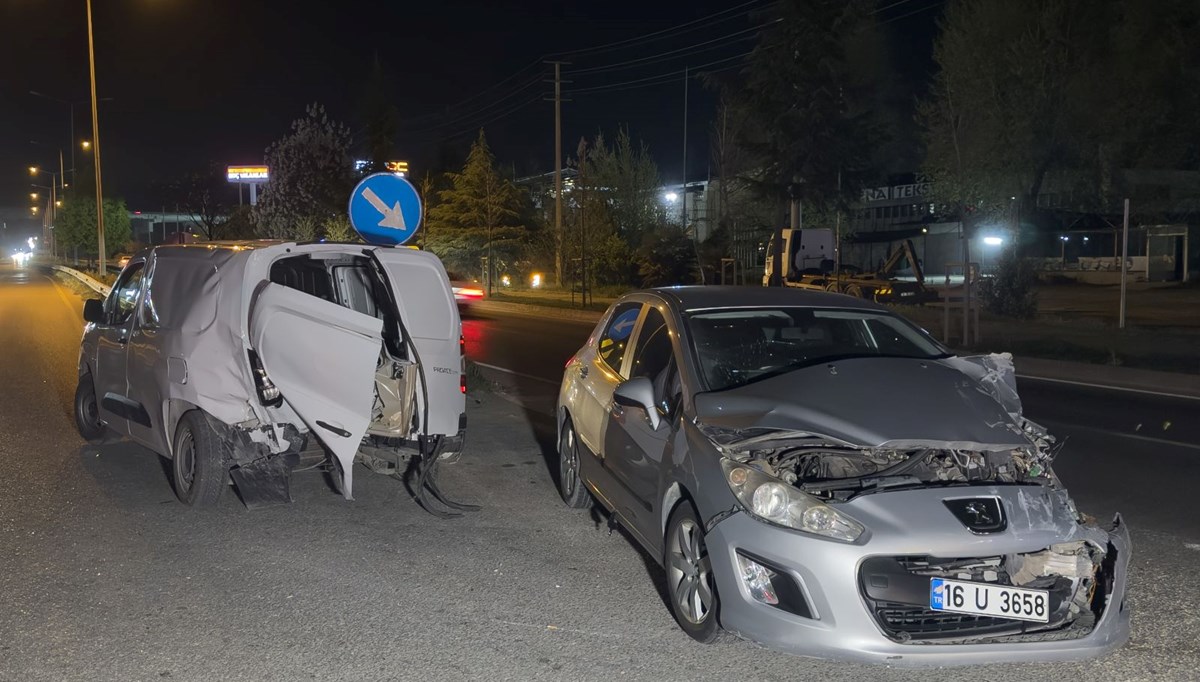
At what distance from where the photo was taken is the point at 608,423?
606 cm

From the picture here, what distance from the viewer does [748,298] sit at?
611 centimetres

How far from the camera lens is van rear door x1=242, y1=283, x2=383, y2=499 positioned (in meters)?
6.61

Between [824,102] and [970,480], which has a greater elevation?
[824,102]

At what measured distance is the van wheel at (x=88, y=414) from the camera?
928 cm

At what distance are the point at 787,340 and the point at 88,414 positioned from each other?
21.2 ft

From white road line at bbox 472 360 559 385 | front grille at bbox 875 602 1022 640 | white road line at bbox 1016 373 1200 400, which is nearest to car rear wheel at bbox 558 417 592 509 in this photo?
front grille at bbox 875 602 1022 640

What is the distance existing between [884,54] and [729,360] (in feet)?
197

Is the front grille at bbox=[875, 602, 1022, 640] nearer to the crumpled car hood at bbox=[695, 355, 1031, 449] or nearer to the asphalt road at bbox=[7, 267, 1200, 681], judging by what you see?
the asphalt road at bbox=[7, 267, 1200, 681]

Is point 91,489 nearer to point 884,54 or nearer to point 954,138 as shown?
point 954,138

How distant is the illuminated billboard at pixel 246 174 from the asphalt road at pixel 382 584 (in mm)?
107395

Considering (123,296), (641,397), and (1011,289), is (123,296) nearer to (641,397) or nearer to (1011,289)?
(641,397)

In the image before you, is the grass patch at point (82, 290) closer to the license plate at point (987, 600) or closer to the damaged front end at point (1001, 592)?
the damaged front end at point (1001, 592)

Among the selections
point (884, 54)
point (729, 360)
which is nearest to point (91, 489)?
point (729, 360)

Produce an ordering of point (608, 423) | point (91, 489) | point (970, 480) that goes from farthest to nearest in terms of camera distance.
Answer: point (91, 489), point (608, 423), point (970, 480)
